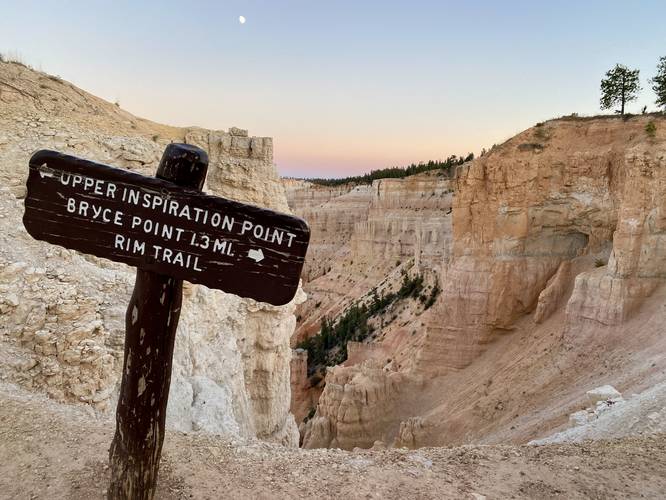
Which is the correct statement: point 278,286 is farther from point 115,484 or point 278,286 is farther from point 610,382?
point 610,382

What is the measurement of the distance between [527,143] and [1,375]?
17.5m

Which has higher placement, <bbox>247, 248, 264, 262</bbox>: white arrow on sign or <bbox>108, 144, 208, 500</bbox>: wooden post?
<bbox>247, 248, 264, 262</bbox>: white arrow on sign

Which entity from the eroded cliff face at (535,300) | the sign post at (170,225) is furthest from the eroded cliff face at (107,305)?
the eroded cliff face at (535,300)

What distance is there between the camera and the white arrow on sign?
100 inches

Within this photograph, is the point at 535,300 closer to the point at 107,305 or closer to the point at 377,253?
the point at 107,305

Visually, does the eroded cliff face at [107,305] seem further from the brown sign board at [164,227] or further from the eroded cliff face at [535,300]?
the eroded cliff face at [535,300]

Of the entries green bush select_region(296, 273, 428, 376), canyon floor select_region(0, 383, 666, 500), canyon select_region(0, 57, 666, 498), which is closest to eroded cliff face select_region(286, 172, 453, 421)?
green bush select_region(296, 273, 428, 376)

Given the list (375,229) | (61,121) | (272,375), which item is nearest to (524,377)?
(272,375)

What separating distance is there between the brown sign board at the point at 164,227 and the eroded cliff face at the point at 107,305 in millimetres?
3507

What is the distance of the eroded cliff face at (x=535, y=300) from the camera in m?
12.7

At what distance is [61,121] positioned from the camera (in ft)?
26.5

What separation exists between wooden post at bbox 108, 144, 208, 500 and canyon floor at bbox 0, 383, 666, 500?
2.38 ft

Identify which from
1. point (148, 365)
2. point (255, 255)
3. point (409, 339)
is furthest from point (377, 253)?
point (255, 255)

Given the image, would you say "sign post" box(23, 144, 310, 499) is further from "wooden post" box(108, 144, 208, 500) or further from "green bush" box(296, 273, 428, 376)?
"green bush" box(296, 273, 428, 376)
